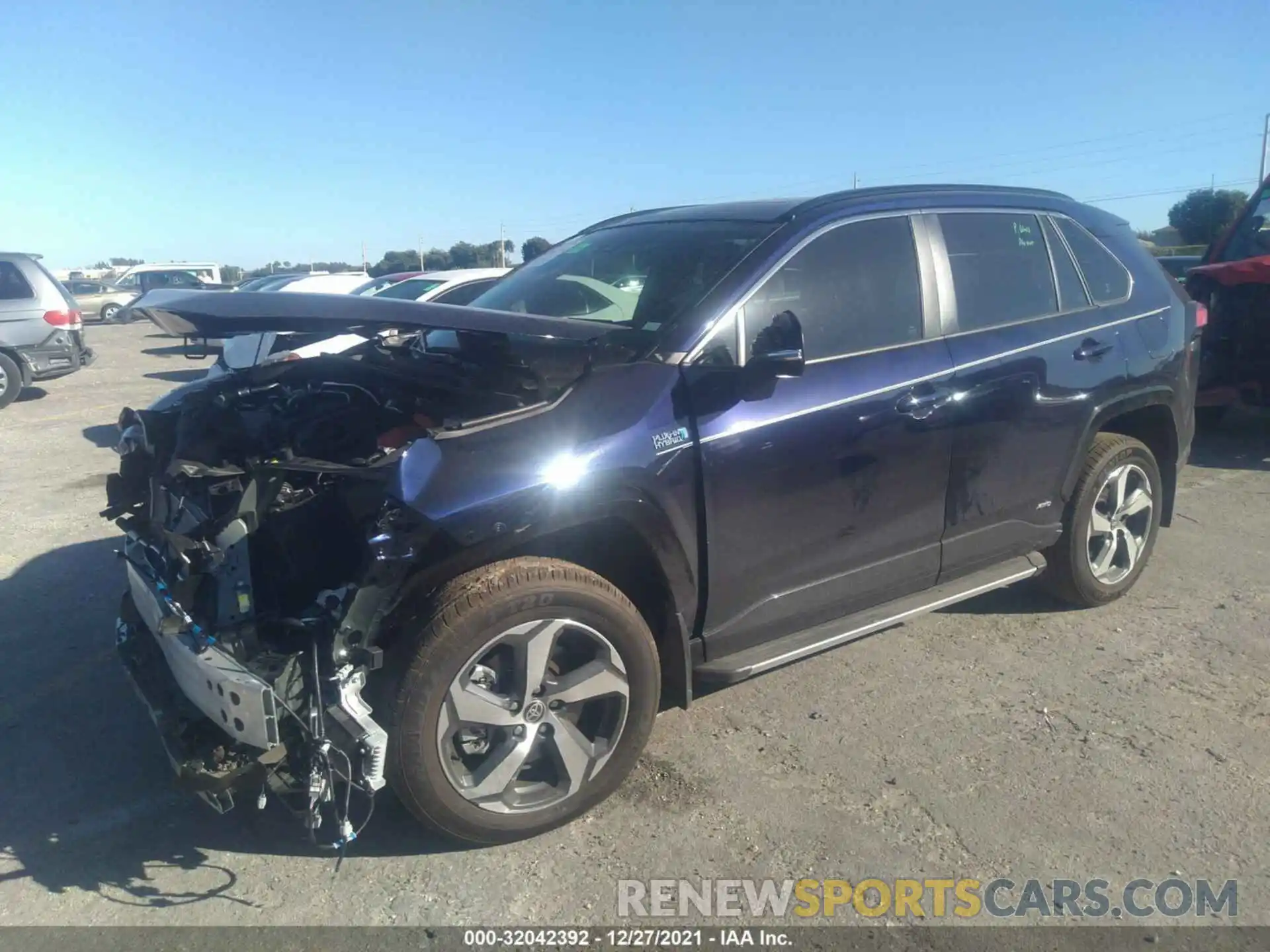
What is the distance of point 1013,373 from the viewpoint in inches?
158

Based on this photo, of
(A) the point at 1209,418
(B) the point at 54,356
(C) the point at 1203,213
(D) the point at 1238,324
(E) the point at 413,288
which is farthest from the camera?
(C) the point at 1203,213

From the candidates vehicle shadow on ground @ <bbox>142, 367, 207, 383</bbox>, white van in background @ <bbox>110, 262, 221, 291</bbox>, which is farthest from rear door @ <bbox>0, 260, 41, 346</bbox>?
white van in background @ <bbox>110, 262, 221, 291</bbox>

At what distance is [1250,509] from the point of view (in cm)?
636

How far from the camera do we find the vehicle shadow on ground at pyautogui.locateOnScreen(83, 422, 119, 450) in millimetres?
9062

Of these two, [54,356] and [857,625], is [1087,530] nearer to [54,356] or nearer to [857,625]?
[857,625]

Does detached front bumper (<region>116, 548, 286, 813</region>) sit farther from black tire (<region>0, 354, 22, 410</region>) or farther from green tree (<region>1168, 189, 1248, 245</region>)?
green tree (<region>1168, 189, 1248, 245</region>)

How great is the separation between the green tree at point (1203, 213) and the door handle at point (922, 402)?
3162 cm

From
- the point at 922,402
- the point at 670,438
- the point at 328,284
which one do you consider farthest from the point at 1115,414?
the point at 328,284

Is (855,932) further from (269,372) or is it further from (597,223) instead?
(597,223)

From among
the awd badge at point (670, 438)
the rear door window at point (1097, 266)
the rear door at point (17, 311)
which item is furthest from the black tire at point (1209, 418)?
the rear door at point (17, 311)

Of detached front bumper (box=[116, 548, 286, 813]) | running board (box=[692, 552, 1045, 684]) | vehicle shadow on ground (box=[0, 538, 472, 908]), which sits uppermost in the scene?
detached front bumper (box=[116, 548, 286, 813])

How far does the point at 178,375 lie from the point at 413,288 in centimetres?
533

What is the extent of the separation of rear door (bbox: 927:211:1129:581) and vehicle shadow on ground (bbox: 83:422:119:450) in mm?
7645

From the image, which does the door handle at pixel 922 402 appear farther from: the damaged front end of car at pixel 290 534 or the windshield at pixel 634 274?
the damaged front end of car at pixel 290 534
